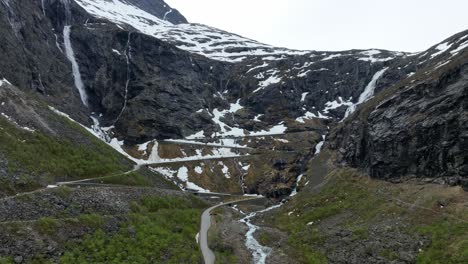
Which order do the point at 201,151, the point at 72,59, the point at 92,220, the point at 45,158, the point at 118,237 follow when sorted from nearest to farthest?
the point at 118,237 < the point at 92,220 < the point at 45,158 < the point at 201,151 < the point at 72,59

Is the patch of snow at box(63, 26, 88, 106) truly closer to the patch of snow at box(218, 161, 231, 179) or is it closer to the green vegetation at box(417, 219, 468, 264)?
the patch of snow at box(218, 161, 231, 179)

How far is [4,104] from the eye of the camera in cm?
7631

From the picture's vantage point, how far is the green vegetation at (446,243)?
3953cm

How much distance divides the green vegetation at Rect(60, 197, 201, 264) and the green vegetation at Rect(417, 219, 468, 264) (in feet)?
78.9

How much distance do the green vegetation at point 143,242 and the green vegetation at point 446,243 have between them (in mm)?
24040

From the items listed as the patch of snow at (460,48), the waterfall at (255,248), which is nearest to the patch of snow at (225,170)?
the waterfall at (255,248)

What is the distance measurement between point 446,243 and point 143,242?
1269 inches

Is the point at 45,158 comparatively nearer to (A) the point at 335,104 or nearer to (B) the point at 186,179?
(B) the point at 186,179

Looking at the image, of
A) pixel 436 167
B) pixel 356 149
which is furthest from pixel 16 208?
pixel 356 149

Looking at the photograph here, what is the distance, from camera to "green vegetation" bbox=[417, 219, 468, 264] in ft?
130

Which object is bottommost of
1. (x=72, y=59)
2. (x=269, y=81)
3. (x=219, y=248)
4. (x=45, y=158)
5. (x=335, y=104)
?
(x=219, y=248)

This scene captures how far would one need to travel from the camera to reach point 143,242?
44.3 m

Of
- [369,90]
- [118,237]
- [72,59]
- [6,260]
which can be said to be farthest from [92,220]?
[369,90]

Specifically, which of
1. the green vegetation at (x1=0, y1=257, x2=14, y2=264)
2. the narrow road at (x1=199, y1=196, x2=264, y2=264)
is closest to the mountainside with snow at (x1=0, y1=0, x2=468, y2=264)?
the green vegetation at (x1=0, y1=257, x2=14, y2=264)
